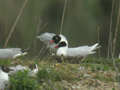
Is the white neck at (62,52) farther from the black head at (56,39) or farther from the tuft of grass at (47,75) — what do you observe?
the tuft of grass at (47,75)

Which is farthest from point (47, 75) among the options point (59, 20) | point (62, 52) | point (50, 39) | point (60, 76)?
point (59, 20)

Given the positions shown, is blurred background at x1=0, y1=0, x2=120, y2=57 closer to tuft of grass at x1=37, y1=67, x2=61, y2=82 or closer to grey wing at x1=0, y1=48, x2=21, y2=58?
grey wing at x1=0, y1=48, x2=21, y2=58

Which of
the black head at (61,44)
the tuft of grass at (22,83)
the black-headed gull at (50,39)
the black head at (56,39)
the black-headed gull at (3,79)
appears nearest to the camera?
the tuft of grass at (22,83)

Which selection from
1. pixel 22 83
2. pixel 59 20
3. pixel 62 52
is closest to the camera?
pixel 22 83

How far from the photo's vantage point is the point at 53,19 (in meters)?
11.7

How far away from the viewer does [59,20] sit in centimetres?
1144

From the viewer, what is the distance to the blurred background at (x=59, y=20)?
10.6 meters

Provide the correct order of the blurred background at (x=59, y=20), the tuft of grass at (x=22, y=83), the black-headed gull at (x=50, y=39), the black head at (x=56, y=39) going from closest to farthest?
the tuft of grass at (x=22, y=83), the black head at (x=56, y=39), the black-headed gull at (x=50, y=39), the blurred background at (x=59, y=20)

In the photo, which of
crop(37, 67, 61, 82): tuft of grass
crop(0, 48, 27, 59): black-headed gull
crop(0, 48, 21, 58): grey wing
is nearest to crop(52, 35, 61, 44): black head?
crop(0, 48, 27, 59): black-headed gull

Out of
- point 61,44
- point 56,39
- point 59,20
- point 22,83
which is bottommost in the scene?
point 22,83

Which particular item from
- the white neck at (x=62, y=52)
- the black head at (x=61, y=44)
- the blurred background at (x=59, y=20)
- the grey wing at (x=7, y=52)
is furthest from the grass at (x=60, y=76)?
the blurred background at (x=59, y=20)

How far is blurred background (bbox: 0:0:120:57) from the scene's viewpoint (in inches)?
416

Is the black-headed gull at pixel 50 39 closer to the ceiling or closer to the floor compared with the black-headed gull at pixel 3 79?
closer to the ceiling

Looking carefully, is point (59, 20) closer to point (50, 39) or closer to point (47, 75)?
point (50, 39)
